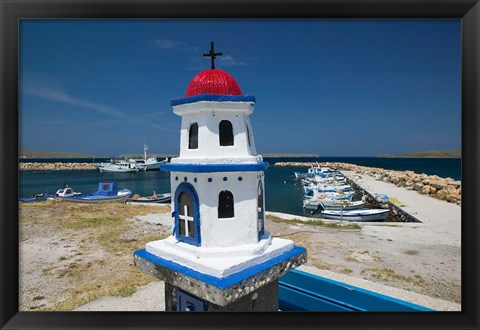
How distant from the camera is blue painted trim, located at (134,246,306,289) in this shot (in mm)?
3274

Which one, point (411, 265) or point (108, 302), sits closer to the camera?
point (108, 302)

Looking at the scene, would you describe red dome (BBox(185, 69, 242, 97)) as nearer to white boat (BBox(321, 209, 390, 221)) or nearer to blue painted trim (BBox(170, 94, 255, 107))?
blue painted trim (BBox(170, 94, 255, 107))

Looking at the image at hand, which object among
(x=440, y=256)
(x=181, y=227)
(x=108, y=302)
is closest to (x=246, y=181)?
(x=181, y=227)

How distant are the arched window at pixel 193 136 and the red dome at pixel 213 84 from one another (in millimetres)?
393

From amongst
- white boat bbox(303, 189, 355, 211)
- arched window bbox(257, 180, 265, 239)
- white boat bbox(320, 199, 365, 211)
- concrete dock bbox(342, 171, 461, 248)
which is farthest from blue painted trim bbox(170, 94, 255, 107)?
white boat bbox(303, 189, 355, 211)

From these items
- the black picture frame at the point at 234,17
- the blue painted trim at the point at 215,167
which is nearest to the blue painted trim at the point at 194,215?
the blue painted trim at the point at 215,167

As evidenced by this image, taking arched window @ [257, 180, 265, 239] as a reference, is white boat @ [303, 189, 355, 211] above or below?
below

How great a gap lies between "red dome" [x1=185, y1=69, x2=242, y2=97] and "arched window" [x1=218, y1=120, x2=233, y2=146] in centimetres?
37

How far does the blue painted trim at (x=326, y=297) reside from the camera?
501cm

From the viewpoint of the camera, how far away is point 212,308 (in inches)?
145

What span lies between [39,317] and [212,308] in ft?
5.92

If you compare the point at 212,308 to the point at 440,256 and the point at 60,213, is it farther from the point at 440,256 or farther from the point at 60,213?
the point at 60,213

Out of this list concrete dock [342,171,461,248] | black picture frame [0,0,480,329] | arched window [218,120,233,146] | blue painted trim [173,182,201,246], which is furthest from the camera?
concrete dock [342,171,461,248]

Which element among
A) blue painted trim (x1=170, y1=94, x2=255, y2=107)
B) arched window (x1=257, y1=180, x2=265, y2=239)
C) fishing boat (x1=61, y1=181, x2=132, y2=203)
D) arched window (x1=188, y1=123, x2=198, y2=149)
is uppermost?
blue painted trim (x1=170, y1=94, x2=255, y2=107)
